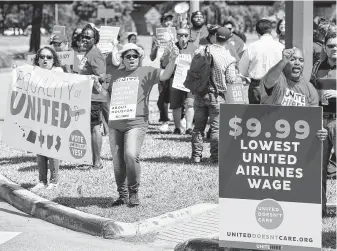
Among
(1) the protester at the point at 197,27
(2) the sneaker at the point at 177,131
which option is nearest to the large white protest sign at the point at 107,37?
(1) the protester at the point at 197,27

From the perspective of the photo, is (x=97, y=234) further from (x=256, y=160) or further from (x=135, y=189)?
(x=256, y=160)

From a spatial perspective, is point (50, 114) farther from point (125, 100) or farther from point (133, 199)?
point (133, 199)

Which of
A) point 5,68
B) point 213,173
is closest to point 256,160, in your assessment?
point 213,173

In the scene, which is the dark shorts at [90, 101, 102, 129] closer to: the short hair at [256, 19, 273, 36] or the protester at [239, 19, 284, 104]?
the protester at [239, 19, 284, 104]

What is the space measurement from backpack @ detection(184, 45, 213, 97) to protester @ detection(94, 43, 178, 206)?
259 centimetres

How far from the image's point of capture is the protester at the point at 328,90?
7.52 meters

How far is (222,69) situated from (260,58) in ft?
2.20

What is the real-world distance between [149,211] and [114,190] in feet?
4.14

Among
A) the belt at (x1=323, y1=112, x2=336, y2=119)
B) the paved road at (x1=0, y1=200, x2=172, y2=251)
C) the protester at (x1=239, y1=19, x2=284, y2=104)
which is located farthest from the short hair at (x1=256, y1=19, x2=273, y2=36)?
the paved road at (x1=0, y1=200, x2=172, y2=251)

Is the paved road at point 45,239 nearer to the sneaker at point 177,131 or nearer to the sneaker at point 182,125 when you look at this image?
the sneaker at point 177,131

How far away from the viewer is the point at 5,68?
40594mm

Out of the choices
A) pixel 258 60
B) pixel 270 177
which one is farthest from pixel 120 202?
pixel 258 60

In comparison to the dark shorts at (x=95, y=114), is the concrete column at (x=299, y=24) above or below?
above

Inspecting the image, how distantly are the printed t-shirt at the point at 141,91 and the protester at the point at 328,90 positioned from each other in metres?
1.71
